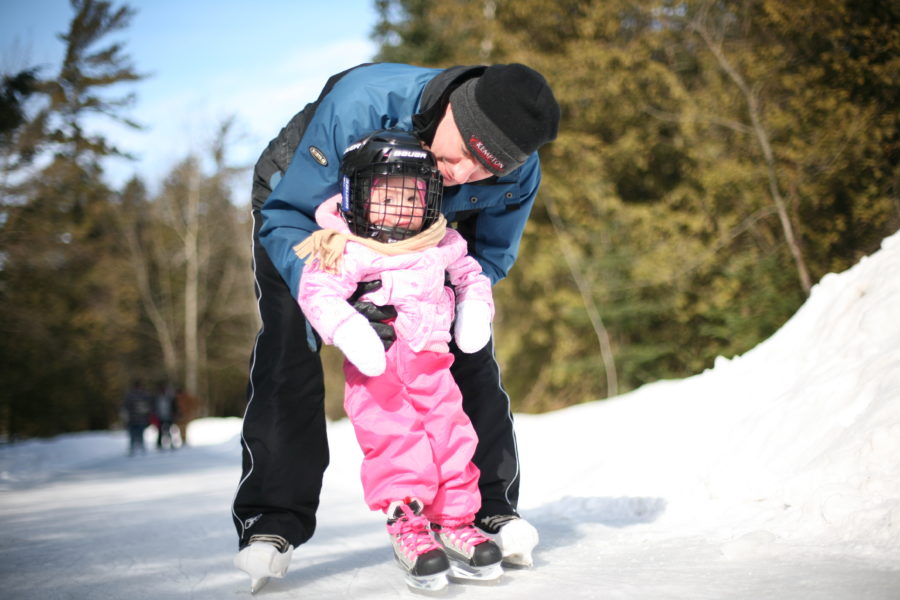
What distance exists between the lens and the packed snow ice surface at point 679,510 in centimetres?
192

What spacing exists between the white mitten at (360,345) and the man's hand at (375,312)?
0.31ft

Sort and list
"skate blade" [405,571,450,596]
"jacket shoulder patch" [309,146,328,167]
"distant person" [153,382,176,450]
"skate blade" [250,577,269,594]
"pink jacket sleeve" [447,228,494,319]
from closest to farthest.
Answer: "skate blade" [405,571,450,596] < "skate blade" [250,577,269,594] < "jacket shoulder patch" [309,146,328,167] < "pink jacket sleeve" [447,228,494,319] < "distant person" [153,382,176,450]

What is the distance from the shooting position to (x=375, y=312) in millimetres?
1996

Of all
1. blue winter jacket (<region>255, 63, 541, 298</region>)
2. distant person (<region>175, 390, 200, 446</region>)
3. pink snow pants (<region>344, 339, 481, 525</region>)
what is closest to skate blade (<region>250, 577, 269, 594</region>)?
pink snow pants (<region>344, 339, 481, 525</region>)

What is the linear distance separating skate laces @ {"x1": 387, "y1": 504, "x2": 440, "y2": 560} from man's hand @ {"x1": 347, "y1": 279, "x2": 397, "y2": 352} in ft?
1.46

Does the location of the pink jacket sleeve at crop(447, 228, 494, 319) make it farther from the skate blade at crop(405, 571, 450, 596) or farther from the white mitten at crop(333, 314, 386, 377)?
the skate blade at crop(405, 571, 450, 596)

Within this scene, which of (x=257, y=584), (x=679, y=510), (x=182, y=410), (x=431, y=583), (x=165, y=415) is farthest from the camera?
(x=182, y=410)

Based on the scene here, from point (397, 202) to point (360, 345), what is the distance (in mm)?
416

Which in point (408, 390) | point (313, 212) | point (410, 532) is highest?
point (313, 212)

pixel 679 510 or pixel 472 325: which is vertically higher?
pixel 472 325

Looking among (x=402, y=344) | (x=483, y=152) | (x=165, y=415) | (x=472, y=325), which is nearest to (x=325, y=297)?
(x=402, y=344)

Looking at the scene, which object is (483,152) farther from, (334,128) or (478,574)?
(478,574)

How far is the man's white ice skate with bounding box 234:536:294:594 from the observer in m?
1.89

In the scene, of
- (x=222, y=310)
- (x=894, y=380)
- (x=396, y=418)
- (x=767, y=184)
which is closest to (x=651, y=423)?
(x=894, y=380)
